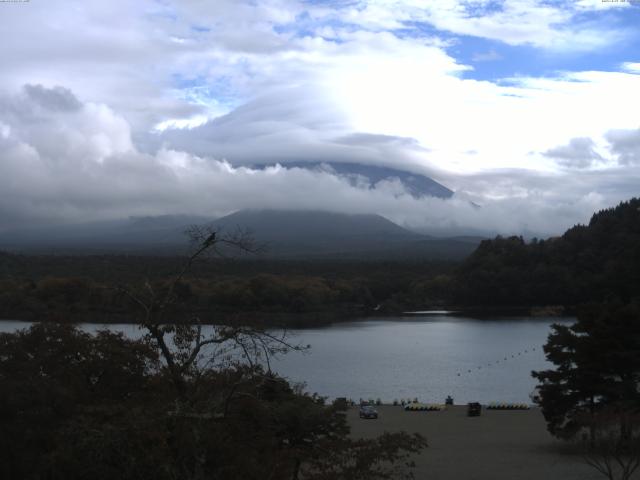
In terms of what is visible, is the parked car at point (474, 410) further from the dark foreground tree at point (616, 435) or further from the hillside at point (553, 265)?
the hillside at point (553, 265)

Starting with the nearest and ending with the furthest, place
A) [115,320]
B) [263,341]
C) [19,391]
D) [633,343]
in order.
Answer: [263,341], [19,391], [633,343], [115,320]

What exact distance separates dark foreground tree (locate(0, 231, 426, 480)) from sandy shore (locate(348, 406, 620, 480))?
552 cm

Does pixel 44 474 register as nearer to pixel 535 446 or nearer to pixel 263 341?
pixel 263 341

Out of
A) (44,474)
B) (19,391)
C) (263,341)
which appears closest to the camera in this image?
(263,341)

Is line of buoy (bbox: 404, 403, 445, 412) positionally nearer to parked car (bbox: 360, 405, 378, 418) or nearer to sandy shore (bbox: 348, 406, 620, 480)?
sandy shore (bbox: 348, 406, 620, 480)

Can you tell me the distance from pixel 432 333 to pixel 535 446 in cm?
2980

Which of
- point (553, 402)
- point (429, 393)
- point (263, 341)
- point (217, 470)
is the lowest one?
point (429, 393)

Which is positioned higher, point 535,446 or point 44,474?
point 44,474

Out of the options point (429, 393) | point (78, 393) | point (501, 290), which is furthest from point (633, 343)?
point (501, 290)

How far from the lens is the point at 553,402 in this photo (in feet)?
46.0

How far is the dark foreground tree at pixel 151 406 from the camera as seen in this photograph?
493cm

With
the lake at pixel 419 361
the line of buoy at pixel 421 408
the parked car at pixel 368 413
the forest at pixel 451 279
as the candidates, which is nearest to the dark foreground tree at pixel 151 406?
the parked car at pixel 368 413

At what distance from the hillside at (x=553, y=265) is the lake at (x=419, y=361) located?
8939 mm

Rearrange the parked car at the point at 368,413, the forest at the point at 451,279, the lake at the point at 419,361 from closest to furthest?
the parked car at the point at 368,413 < the lake at the point at 419,361 < the forest at the point at 451,279
